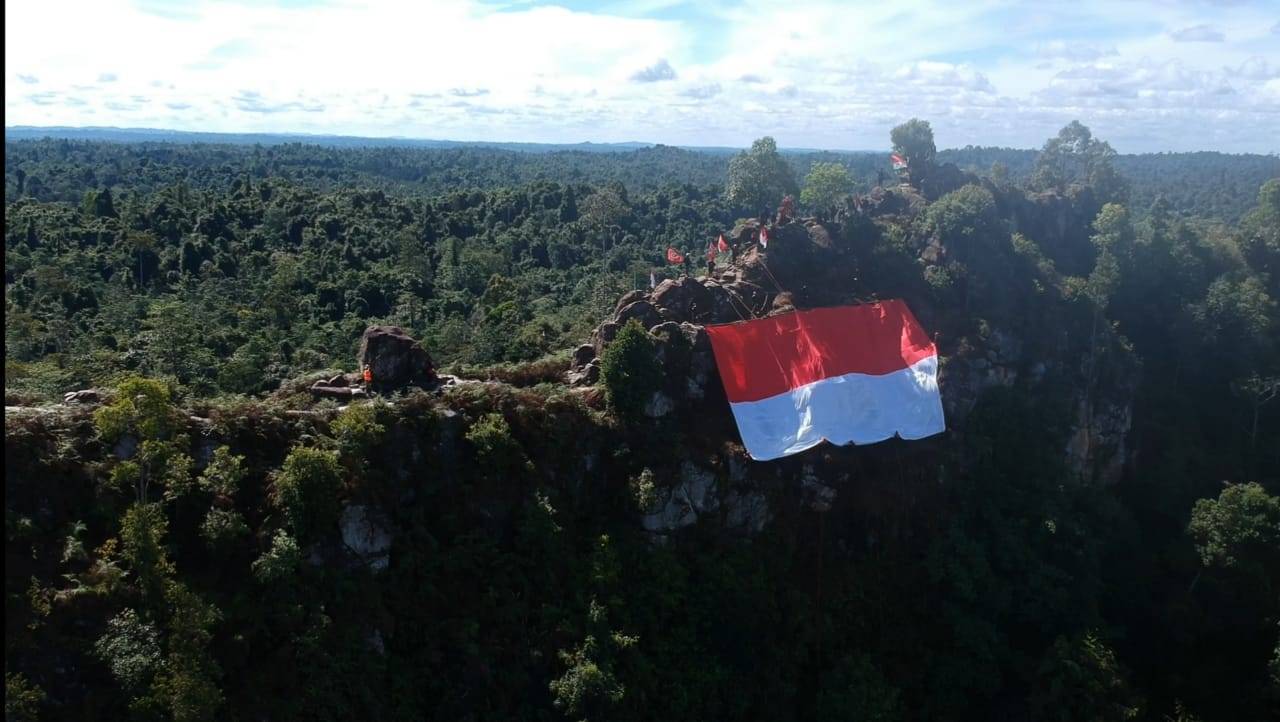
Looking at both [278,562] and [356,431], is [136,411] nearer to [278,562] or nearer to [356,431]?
[278,562]

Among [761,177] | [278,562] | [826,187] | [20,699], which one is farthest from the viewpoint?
[761,177]

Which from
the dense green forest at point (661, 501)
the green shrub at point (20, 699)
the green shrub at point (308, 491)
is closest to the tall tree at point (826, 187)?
the dense green forest at point (661, 501)

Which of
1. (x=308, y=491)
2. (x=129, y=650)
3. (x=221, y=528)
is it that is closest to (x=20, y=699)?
(x=129, y=650)

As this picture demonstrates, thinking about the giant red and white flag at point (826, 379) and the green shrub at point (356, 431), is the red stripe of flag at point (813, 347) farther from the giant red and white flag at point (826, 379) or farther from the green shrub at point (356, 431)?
the green shrub at point (356, 431)

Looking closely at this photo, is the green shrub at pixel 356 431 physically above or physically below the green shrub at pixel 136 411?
below

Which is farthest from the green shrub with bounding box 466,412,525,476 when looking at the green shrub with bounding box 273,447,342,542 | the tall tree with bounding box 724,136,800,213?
the tall tree with bounding box 724,136,800,213

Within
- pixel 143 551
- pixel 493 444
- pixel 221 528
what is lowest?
pixel 143 551

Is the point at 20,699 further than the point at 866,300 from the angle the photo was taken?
No

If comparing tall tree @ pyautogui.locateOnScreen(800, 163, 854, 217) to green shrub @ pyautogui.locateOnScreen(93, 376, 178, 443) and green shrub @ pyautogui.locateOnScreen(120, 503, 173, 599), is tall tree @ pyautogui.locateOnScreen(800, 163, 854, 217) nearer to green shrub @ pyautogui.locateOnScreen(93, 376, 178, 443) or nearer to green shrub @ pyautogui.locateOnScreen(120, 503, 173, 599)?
green shrub @ pyautogui.locateOnScreen(93, 376, 178, 443)
